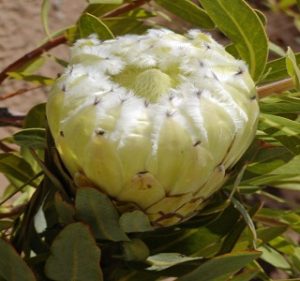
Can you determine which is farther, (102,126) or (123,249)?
(123,249)

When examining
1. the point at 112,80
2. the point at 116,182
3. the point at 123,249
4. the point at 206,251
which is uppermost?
the point at 112,80

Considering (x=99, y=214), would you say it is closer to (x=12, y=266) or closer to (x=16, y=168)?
(x=12, y=266)

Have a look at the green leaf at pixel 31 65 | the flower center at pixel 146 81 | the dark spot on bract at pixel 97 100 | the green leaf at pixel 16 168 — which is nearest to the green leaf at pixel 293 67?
the flower center at pixel 146 81

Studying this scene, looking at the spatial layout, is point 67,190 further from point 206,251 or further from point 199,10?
point 199,10

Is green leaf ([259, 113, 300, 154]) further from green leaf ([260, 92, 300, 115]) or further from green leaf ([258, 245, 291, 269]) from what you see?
green leaf ([258, 245, 291, 269])

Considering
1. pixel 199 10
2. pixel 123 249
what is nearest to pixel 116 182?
pixel 123 249

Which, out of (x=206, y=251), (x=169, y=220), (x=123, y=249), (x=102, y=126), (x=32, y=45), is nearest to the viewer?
(x=102, y=126)

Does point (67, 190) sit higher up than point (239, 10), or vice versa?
point (239, 10)
